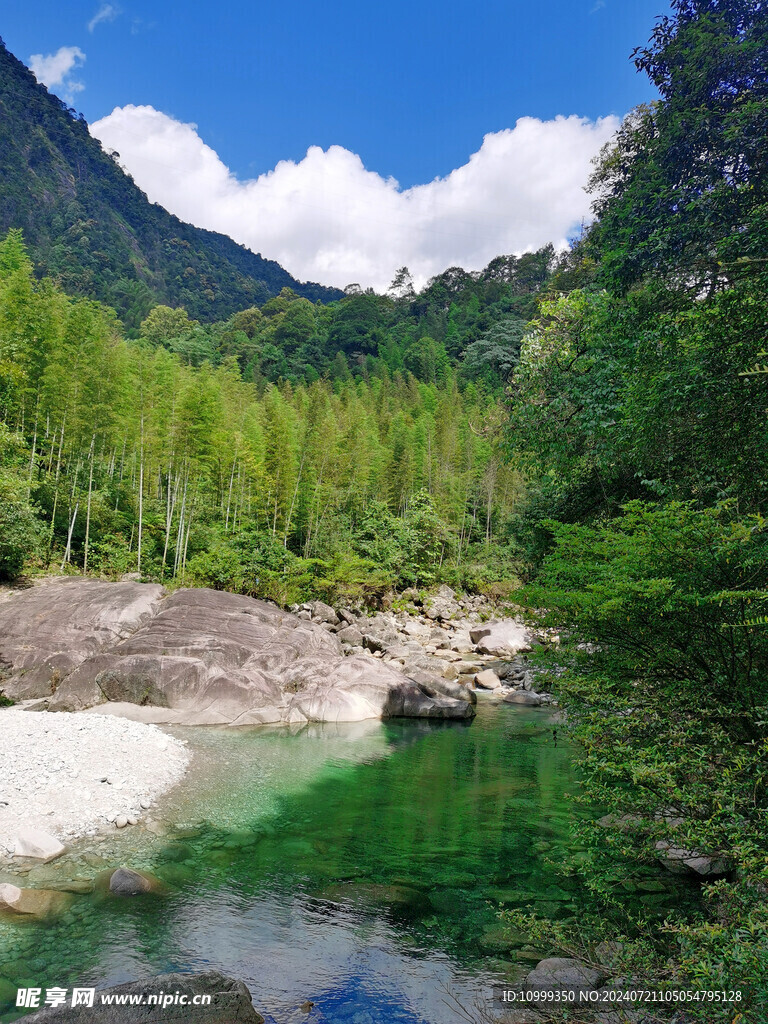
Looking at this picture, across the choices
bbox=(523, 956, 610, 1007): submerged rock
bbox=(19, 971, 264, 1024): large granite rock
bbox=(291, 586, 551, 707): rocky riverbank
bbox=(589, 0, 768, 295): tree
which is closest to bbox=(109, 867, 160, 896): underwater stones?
bbox=(19, 971, 264, 1024): large granite rock

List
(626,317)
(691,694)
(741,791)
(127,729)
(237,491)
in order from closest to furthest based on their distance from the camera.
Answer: (741,791), (691,694), (626,317), (127,729), (237,491)

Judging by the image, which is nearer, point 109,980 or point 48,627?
point 109,980

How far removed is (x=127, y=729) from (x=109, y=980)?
21.7 ft

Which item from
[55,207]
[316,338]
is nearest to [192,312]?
[55,207]

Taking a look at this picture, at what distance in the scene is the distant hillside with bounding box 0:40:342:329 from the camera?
76438 millimetres

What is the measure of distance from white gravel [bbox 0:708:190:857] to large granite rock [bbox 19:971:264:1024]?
324cm

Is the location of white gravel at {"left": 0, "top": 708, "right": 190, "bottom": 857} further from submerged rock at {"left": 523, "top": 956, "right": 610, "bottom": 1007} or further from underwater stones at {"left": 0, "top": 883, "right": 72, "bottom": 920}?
submerged rock at {"left": 523, "top": 956, "right": 610, "bottom": 1007}

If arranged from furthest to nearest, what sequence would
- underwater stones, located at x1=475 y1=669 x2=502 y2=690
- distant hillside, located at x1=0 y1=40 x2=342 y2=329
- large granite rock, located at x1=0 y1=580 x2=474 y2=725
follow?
distant hillside, located at x1=0 y1=40 x2=342 y2=329 < underwater stones, located at x1=475 y1=669 x2=502 y2=690 < large granite rock, located at x1=0 y1=580 x2=474 y2=725

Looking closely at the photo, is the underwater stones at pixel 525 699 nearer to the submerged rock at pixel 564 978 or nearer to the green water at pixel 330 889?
the green water at pixel 330 889

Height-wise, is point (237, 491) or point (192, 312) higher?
point (192, 312)

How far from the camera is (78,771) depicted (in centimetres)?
838

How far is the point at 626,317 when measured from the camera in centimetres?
583

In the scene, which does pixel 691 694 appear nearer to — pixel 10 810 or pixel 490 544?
pixel 10 810

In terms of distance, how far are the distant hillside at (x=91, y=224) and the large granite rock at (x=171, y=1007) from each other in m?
73.7
